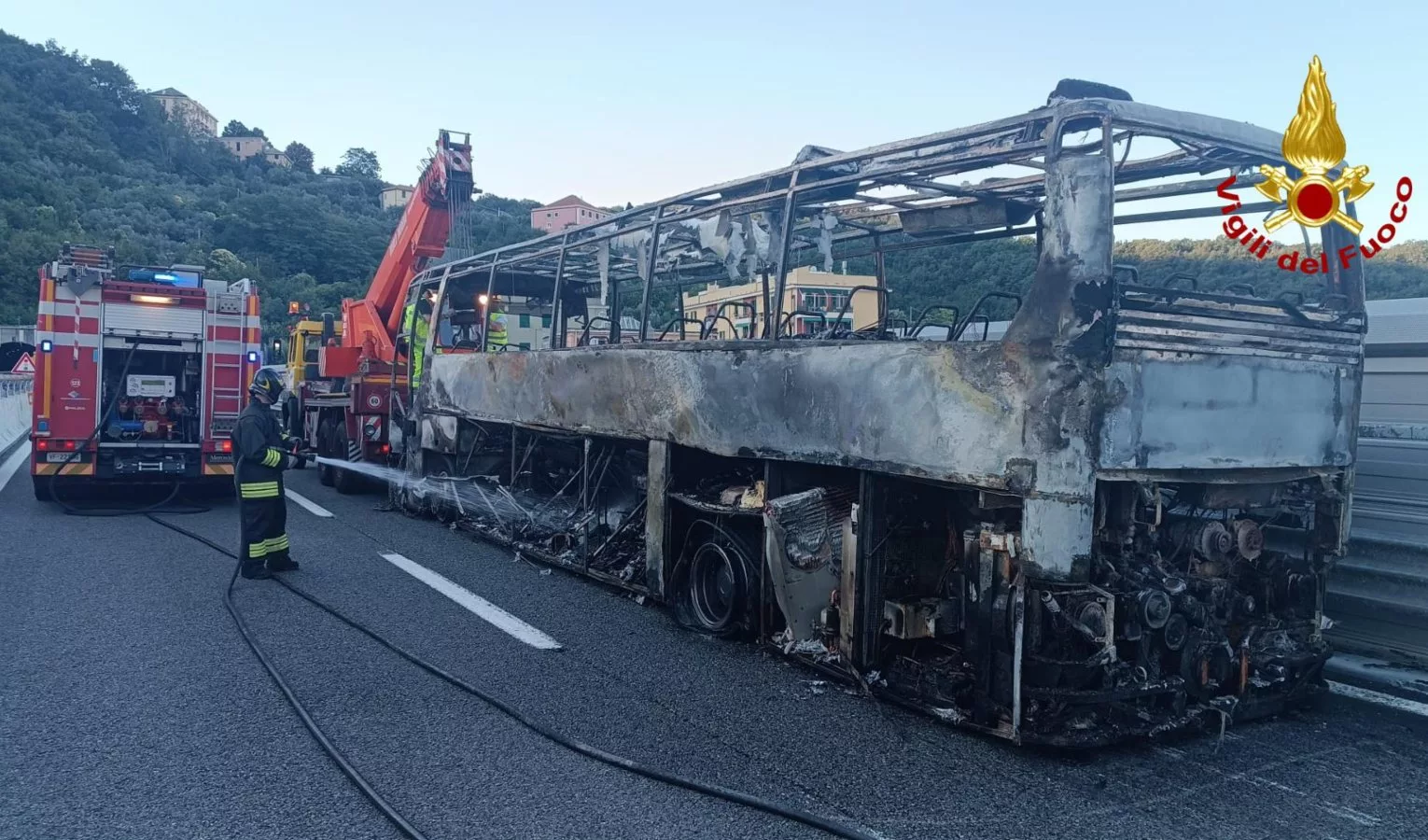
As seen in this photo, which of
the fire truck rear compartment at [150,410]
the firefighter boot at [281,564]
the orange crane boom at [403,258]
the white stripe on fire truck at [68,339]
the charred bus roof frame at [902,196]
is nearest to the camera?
the charred bus roof frame at [902,196]

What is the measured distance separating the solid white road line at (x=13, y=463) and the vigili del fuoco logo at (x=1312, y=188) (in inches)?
577

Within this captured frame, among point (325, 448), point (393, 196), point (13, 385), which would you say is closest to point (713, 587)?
point (325, 448)

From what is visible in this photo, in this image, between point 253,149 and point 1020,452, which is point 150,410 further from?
point 253,149

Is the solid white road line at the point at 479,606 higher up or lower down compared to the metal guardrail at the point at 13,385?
lower down

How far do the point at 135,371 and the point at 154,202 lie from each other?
7251 centimetres

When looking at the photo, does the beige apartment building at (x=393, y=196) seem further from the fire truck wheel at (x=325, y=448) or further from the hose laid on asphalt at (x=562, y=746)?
the hose laid on asphalt at (x=562, y=746)

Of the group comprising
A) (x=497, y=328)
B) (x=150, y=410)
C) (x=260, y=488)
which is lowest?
(x=260, y=488)

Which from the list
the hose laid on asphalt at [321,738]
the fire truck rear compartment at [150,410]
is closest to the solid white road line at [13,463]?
the fire truck rear compartment at [150,410]

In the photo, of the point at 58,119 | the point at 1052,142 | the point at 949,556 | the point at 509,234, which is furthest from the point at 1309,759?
the point at 58,119

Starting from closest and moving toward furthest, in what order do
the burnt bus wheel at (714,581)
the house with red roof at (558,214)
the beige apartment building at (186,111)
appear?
the burnt bus wheel at (714,581) < the house with red roof at (558,214) < the beige apartment building at (186,111)

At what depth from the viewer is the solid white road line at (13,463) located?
44.6ft

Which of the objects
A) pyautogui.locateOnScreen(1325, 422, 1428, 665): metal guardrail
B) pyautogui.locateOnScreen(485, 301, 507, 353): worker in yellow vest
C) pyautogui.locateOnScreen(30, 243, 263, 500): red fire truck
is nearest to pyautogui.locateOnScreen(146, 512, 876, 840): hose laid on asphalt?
pyautogui.locateOnScreen(1325, 422, 1428, 665): metal guardrail

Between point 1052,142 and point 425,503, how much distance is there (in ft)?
28.7

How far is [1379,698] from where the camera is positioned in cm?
494
